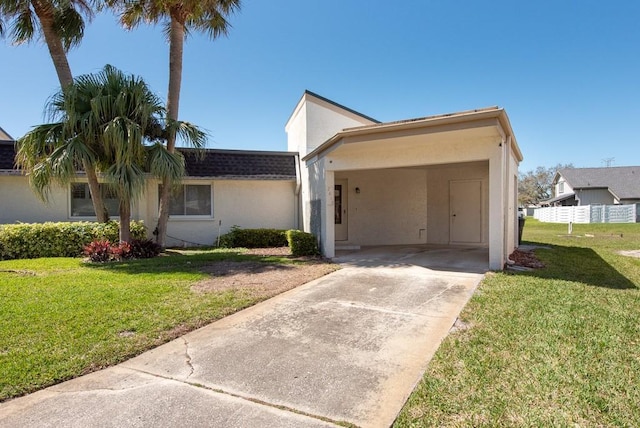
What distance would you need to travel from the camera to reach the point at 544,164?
76312mm

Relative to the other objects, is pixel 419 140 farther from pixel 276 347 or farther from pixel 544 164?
pixel 544 164

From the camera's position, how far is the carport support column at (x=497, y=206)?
751 cm

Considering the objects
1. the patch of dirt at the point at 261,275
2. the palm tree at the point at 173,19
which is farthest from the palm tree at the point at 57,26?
the patch of dirt at the point at 261,275

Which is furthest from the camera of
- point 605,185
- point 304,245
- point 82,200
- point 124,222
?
point 605,185

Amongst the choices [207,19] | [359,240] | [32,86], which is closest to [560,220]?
[359,240]

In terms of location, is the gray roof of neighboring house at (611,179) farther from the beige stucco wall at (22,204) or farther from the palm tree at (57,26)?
the beige stucco wall at (22,204)

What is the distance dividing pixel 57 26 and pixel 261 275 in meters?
10.1

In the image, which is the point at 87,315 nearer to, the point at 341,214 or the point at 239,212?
the point at 239,212

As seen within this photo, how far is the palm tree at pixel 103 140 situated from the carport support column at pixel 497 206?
25.2 ft

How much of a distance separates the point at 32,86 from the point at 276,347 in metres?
14.8

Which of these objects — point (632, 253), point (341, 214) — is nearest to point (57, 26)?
point (341, 214)

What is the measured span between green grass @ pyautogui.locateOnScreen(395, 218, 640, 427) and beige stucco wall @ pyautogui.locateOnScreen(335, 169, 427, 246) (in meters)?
7.21

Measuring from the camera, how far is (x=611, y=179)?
1545 inches

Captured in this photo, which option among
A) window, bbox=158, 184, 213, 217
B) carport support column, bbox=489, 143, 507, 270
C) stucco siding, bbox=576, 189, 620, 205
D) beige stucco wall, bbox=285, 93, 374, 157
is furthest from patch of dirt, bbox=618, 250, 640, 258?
stucco siding, bbox=576, 189, 620, 205
